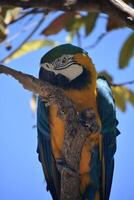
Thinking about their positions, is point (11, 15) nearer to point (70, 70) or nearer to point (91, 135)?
point (70, 70)

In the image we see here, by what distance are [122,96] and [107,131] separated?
89cm

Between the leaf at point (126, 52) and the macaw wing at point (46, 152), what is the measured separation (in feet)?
2.91

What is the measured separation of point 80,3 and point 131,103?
48.8 inches

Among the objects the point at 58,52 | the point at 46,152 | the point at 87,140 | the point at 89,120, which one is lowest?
the point at 46,152

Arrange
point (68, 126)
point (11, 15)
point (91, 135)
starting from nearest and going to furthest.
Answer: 1. point (68, 126)
2. point (91, 135)
3. point (11, 15)

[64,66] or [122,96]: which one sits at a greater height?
[64,66]

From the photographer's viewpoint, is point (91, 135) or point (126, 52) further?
point (126, 52)

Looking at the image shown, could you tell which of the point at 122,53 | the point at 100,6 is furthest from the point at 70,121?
the point at 122,53

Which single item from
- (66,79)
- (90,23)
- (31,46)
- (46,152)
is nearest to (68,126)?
(66,79)

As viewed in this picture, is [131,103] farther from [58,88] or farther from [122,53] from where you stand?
[58,88]

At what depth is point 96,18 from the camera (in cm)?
296

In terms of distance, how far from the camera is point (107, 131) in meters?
2.24

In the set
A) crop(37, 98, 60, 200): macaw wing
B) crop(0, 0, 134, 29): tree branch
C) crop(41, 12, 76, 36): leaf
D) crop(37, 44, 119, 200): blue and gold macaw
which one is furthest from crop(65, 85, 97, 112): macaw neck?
crop(41, 12, 76, 36): leaf

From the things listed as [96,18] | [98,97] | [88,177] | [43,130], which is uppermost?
[96,18]
